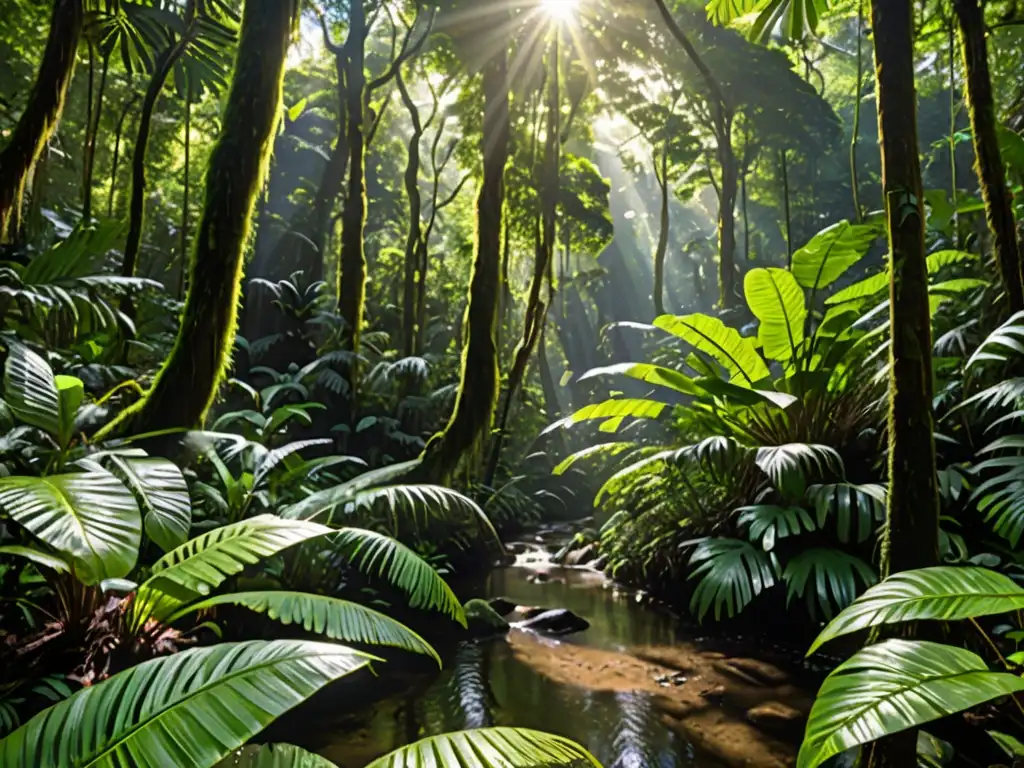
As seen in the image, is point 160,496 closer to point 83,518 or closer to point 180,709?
point 83,518

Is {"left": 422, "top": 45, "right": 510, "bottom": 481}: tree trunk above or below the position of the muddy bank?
above

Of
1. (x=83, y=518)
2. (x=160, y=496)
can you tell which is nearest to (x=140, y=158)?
(x=160, y=496)

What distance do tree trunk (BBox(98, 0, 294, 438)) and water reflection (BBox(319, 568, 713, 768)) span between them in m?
2.34

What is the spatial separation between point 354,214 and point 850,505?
8.47 meters

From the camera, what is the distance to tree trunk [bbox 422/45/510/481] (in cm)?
586

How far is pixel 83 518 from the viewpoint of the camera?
1941 millimetres

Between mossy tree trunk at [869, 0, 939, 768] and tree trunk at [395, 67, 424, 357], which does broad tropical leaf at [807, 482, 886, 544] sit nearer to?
mossy tree trunk at [869, 0, 939, 768]

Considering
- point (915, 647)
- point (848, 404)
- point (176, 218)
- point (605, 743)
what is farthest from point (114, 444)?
point (176, 218)

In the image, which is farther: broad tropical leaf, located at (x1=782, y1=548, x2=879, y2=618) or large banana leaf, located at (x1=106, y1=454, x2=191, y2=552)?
broad tropical leaf, located at (x1=782, y1=548, x2=879, y2=618)

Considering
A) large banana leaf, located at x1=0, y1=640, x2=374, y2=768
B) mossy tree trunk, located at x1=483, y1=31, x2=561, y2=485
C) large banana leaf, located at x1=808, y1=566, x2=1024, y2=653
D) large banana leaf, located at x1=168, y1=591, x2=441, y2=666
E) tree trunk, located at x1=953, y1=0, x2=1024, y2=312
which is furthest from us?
mossy tree trunk, located at x1=483, y1=31, x2=561, y2=485

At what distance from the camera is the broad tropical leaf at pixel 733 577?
13.3 ft

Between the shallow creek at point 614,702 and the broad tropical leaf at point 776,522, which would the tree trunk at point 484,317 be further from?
the broad tropical leaf at point 776,522

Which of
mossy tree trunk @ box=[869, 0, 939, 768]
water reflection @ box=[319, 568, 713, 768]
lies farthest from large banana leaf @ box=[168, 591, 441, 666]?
mossy tree trunk @ box=[869, 0, 939, 768]

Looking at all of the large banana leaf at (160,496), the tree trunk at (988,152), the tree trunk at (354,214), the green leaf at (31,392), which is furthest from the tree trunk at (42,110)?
the tree trunk at (988,152)
